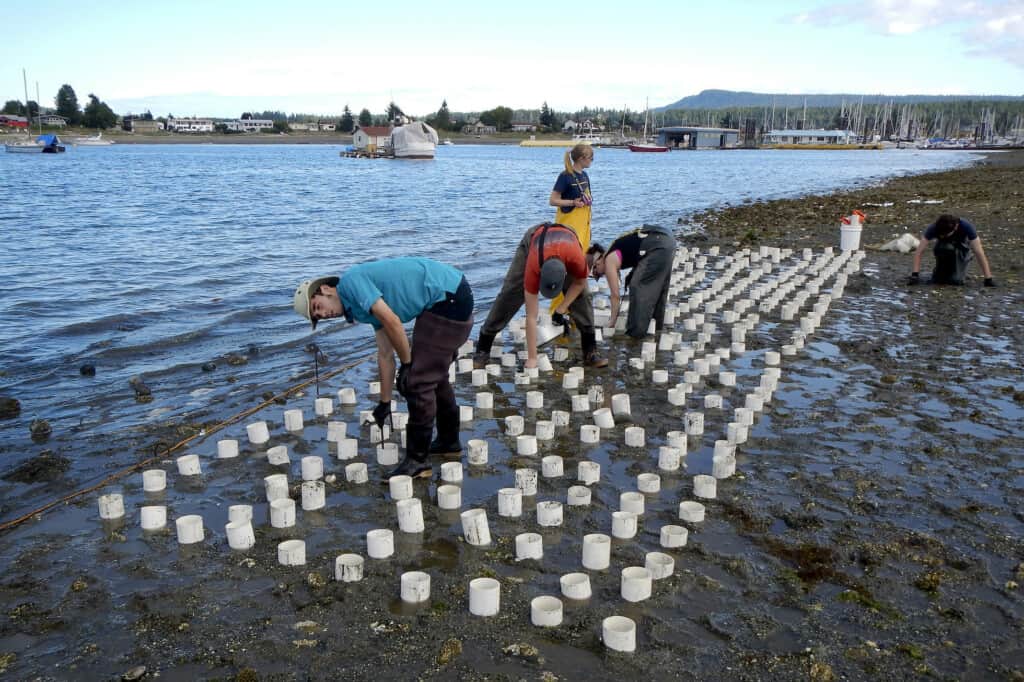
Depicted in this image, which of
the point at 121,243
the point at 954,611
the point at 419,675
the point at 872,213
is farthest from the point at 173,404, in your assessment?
the point at 872,213

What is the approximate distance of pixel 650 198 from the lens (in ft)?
130

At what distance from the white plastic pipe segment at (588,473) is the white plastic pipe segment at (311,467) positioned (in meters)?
2.02

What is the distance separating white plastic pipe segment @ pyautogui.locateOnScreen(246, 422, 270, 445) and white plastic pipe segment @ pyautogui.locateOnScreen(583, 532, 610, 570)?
349 cm

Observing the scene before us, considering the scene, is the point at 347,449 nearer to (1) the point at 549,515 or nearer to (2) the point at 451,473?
(2) the point at 451,473

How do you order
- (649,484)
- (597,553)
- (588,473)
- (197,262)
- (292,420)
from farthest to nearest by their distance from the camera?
1. (197,262)
2. (292,420)
3. (588,473)
4. (649,484)
5. (597,553)

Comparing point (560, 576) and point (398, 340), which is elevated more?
point (398, 340)

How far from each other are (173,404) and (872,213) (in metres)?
23.2

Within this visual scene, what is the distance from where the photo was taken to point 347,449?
255 inches

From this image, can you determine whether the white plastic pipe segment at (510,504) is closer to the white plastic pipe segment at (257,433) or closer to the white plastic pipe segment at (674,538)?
the white plastic pipe segment at (674,538)

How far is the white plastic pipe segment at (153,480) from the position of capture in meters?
5.96

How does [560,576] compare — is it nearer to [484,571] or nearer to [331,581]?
[484,571]

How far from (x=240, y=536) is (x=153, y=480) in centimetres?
141

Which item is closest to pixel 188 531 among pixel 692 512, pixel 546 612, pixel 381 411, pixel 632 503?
pixel 381 411

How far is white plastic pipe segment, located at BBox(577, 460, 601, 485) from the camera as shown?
19.4ft
